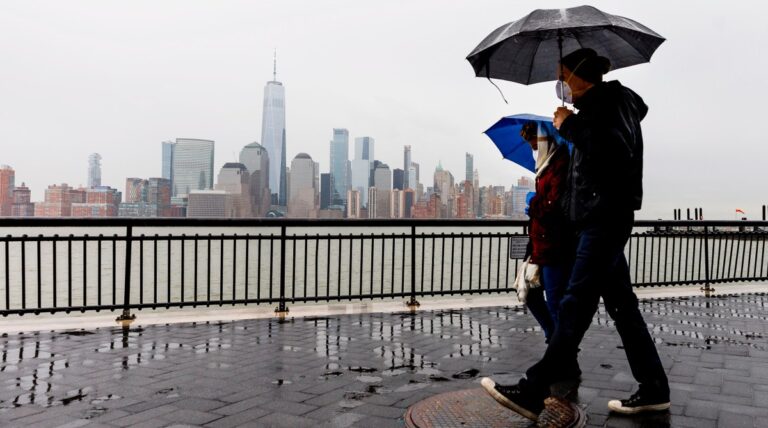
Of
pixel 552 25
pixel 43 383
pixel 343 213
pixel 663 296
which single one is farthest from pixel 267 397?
pixel 343 213

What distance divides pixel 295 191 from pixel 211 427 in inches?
Result: 2371

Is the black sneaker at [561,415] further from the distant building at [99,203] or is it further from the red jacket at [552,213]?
the distant building at [99,203]

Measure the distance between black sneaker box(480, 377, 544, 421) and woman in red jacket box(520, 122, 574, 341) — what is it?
3.23 ft

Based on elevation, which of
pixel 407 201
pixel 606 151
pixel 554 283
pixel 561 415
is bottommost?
pixel 561 415

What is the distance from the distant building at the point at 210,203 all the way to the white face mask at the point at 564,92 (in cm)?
5227

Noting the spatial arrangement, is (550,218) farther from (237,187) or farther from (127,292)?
(237,187)

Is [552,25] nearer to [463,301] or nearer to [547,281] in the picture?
[547,281]

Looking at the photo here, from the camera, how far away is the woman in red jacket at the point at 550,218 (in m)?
3.86

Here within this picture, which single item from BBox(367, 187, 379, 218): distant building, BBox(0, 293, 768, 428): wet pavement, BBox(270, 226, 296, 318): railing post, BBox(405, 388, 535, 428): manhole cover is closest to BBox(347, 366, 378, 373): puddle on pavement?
BBox(0, 293, 768, 428): wet pavement

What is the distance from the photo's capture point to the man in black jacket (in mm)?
3141

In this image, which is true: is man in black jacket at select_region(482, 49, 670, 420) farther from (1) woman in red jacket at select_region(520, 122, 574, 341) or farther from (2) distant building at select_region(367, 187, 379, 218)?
(2) distant building at select_region(367, 187, 379, 218)

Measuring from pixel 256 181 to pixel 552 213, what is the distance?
6622 centimetres

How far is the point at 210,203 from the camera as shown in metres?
56.7

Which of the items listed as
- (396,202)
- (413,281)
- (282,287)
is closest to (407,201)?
(396,202)
